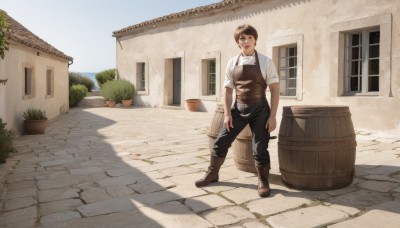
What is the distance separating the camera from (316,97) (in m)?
8.81

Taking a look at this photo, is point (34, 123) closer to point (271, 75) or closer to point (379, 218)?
point (271, 75)

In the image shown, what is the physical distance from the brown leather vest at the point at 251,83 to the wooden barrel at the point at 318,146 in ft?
1.20

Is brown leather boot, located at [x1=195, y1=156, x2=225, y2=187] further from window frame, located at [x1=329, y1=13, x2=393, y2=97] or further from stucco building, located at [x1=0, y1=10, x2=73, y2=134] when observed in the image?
window frame, located at [x1=329, y1=13, x2=393, y2=97]

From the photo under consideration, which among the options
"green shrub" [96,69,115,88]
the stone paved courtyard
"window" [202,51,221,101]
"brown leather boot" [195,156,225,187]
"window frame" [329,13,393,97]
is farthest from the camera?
"green shrub" [96,69,115,88]

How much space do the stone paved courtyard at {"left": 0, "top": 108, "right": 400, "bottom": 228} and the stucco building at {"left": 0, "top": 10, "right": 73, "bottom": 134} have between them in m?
2.54

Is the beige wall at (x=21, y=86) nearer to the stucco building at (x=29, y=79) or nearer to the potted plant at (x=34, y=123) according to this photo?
the stucco building at (x=29, y=79)

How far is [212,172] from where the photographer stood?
12.6ft

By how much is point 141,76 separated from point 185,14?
→ 477 cm

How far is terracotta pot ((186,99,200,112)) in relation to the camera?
43.5 ft

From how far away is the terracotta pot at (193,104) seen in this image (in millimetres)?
13263

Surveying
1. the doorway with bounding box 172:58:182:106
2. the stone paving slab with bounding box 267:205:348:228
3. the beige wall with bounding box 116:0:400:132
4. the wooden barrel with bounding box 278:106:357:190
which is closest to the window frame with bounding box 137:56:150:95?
the doorway with bounding box 172:58:182:106

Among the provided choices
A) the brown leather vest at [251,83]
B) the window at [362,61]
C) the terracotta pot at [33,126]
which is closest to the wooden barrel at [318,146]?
the brown leather vest at [251,83]

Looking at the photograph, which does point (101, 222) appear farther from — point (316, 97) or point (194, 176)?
point (316, 97)

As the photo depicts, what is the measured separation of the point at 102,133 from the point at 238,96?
218 inches
